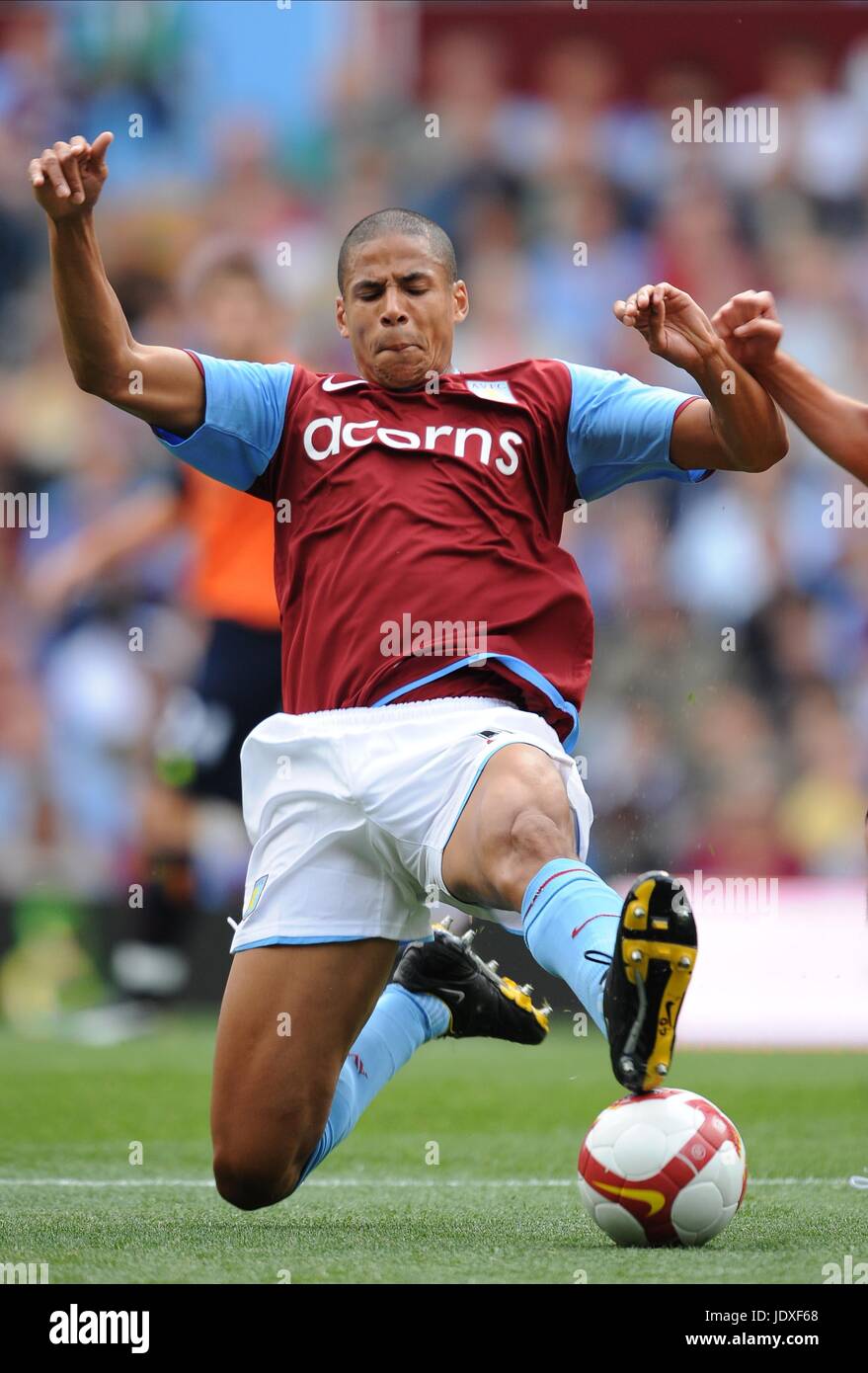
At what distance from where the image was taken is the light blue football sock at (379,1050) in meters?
4.54

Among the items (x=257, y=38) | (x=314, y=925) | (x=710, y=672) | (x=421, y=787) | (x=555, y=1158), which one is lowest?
(x=555, y=1158)

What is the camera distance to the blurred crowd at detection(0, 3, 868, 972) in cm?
984

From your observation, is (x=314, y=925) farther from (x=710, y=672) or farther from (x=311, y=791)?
(x=710, y=672)

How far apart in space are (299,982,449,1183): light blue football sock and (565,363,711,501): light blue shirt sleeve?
1.47 m

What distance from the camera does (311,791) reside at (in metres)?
4.26

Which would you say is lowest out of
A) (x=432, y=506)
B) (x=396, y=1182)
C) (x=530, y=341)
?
(x=396, y=1182)

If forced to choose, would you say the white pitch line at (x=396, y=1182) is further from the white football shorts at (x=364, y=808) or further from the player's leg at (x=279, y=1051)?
the white football shorts at (x=364, y=808)

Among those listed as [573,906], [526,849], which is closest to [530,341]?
[526,849]

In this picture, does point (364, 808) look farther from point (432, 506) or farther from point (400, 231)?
point (400, 231)

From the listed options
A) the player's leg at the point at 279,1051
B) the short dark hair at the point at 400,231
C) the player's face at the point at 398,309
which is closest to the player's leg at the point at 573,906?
the player's leg at the point at 279,1051

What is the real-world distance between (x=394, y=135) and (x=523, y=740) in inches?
393

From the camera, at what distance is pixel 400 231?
4590 millimetres

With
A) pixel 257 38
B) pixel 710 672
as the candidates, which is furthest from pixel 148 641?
pixel 257 38

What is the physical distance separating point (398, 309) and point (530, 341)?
7.37 meters
